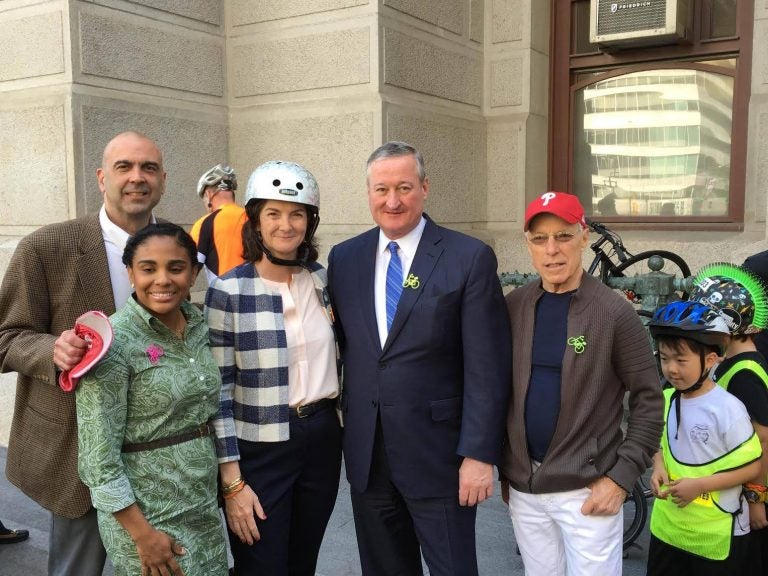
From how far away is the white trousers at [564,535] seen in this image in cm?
258

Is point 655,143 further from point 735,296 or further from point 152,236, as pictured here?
point 152,236

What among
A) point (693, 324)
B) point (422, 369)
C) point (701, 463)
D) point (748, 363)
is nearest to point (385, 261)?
point (422, 369)

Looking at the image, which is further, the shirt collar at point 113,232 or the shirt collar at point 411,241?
the shirt collar at point 113,232

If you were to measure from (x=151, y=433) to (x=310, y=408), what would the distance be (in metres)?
0.61

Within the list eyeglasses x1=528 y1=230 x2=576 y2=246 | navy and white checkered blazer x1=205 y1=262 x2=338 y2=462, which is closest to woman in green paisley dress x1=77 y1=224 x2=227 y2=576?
navy and white checkered blazer x1=205 y1=262 x2=338 y2=462

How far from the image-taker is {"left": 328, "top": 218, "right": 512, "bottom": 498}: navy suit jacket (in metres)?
2.66

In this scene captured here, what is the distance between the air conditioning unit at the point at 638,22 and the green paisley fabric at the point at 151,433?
5.53 meters

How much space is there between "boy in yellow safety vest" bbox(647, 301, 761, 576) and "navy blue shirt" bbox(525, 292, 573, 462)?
→ 0.62 metres

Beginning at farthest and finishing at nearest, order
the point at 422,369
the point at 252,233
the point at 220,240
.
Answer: the point at 220,240, the point at 252,233, the point at 422,369

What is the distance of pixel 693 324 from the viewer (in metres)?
2.96

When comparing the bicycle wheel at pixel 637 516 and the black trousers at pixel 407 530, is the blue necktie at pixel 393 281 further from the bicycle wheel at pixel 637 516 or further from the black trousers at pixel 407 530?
the bicycle wheel at pixel 637 516

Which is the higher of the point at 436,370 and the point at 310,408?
the point at 436,370

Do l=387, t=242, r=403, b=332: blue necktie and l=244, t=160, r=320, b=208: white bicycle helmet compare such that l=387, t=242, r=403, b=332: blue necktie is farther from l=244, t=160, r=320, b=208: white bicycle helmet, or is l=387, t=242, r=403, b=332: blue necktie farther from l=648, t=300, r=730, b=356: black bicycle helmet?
l=648, t=300, r=730, b=356: black bicycle helmet

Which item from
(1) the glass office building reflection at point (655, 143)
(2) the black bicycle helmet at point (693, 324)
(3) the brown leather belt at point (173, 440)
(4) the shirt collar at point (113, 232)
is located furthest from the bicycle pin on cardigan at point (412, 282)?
(1) the glass office building reflection at point (655, 143)
